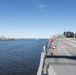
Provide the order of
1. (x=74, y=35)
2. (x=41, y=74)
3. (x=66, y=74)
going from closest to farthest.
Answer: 1. (x=41, y=74)
2. (x=66, y=74)
3. (x=74, y=35)

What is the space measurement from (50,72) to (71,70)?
156cm

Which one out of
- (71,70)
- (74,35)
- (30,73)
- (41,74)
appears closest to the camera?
(41,74)

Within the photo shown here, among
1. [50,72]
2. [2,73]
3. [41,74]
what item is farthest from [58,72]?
[2,73]

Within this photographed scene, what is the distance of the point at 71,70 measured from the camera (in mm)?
12828

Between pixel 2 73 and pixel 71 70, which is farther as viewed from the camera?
pixel 2 73

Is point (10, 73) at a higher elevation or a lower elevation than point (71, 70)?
lower

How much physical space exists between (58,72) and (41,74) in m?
3.07

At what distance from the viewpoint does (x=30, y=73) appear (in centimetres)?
2738

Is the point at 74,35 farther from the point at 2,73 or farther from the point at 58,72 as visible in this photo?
the point at 58,72

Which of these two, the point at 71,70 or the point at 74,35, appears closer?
the point at 71,70

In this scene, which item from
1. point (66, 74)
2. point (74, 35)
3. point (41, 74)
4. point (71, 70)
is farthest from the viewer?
point (74, 35)

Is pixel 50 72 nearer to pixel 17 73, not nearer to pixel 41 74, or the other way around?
pixel 41 74

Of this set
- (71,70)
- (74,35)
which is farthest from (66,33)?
(71,70)

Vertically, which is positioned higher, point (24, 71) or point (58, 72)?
point (58, 72)
